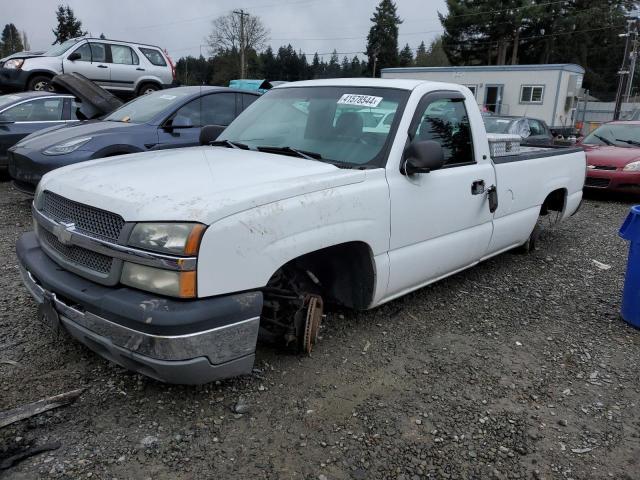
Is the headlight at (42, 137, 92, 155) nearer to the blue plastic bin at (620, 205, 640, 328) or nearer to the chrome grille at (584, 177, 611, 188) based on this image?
the blue plastic bin at (620, 205, 640, 328)

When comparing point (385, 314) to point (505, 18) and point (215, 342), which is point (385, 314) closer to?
point (215, 342)

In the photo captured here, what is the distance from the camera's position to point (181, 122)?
7086 millimetres

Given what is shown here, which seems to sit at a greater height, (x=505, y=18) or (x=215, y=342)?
(x=505, y=18)

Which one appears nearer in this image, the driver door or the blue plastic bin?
the driver door

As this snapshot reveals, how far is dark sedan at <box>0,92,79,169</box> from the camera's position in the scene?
851 centimetres

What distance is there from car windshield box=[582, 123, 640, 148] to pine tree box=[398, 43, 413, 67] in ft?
185

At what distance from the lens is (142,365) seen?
2.61m

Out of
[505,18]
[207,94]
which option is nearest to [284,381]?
[207,94]

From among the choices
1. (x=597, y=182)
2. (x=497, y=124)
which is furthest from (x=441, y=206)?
(x=497, y=124)

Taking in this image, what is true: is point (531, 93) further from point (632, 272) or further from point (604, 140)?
point (632, 272)

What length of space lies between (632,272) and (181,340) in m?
3.57

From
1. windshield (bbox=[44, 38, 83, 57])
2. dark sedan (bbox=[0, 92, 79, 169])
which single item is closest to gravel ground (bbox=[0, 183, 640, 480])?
dark sedan (bbox=[0, 92, 79, 169])

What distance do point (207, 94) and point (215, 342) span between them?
5.51m

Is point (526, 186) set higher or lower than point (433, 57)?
lower
